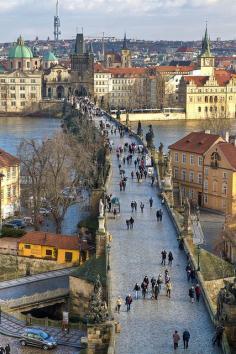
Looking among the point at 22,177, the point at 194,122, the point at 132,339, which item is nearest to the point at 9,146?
the point at 22,177

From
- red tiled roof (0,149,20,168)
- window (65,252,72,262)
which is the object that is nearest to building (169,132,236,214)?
red tiled roof (0,149,20,168)

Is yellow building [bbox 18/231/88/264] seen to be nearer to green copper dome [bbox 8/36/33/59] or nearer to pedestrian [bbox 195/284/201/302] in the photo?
pedestrian [bbox 195/284/201/302]

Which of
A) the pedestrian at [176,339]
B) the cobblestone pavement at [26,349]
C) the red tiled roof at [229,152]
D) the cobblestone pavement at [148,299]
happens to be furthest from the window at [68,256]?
the red tiled roof at [229,152]

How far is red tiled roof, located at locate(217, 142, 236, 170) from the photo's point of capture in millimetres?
48906

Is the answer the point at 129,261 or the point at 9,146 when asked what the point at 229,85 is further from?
the point at 129,261

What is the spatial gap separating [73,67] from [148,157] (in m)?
104

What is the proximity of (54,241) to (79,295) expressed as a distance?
867 cm

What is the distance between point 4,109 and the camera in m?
137

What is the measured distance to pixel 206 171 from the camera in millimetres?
51094

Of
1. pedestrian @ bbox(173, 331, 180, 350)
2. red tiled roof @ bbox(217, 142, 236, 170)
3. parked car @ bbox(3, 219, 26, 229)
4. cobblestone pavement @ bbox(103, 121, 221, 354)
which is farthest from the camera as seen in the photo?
red tiled roof @ bbox(217, 142, 236, 170)

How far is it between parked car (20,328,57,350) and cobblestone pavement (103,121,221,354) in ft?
7.92

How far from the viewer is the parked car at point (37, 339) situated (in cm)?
2372

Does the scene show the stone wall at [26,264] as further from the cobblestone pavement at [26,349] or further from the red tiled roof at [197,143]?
the red tiled roof at [197,143]

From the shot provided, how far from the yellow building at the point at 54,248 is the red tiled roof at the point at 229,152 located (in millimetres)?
16638
